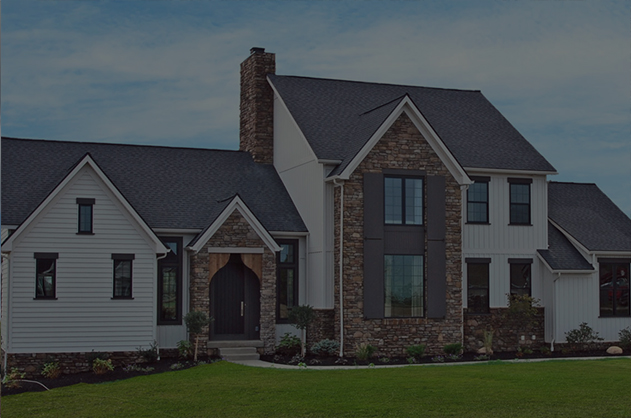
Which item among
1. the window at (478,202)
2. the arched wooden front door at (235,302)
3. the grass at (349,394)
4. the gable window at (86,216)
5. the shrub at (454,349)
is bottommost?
the grass at (349,394)

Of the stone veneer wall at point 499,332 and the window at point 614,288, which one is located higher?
the window at point 614,288

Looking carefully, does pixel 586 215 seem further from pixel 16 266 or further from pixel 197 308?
pixel 16 266

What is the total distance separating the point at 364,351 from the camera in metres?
25.1

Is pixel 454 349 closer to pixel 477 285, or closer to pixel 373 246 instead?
pixel 477 285

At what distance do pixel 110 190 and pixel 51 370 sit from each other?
17.6 feet

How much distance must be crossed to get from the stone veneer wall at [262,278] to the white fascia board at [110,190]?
1.27 m

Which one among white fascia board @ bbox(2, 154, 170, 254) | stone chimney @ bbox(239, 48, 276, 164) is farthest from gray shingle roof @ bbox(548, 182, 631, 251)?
white fascia board @ bbox(2, 154, 170, 254)

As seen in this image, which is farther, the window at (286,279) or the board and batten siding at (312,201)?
the window at (286,279)

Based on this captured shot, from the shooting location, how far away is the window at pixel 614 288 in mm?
30344

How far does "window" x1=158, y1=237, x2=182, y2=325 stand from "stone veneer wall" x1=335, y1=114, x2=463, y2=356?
4.98 metres

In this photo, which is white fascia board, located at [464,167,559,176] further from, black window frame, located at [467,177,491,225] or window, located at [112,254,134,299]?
window, located at [112,254,134,299]

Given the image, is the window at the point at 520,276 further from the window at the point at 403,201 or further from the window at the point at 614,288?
the window at the point at 403,201

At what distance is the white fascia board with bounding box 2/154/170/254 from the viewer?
23.8 m

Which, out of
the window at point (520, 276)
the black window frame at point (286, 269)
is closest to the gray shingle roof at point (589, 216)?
the window at point (520, 276)
